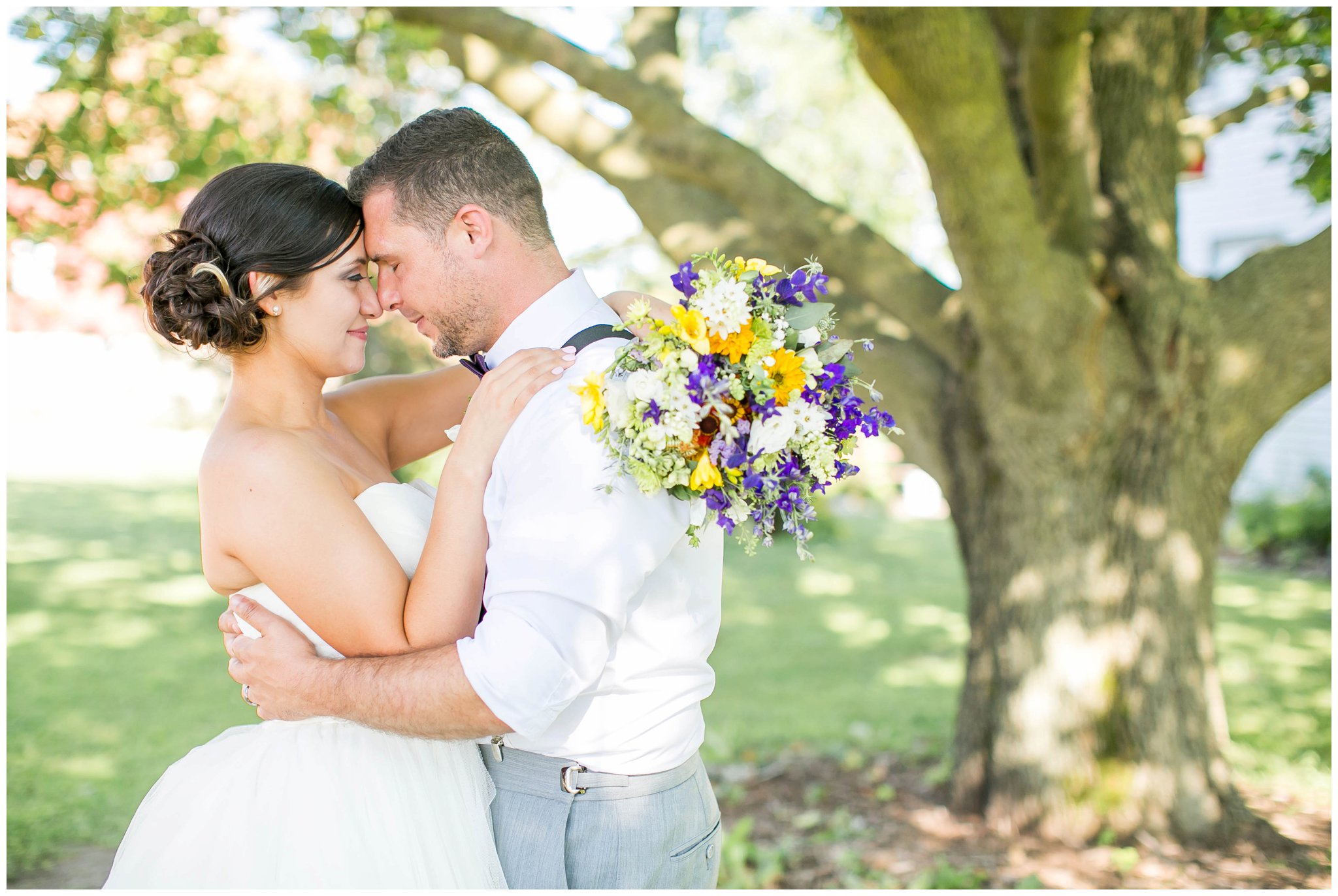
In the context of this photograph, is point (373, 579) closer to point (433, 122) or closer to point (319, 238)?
point (319, 238)

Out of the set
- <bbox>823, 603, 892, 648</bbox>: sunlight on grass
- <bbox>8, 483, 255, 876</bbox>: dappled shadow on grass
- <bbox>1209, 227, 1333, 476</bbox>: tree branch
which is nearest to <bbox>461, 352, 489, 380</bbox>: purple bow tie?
<bbox>1209, 227, 1333, 476</bbox>: tree branch

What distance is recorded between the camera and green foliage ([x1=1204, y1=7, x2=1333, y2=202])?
4.88 meters

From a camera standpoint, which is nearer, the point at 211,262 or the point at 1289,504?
the point at 211,262

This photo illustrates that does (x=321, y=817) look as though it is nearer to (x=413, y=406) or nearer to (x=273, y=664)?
(x=273, y=664)

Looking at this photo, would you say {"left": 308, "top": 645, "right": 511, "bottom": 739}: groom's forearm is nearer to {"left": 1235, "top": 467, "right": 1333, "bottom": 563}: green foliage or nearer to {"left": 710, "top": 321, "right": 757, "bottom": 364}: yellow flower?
{"left": 710, "top": 321, "right": 757, "bottom": 364}: yellow flower

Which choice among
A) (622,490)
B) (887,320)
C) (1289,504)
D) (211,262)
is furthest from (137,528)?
(1289,504)

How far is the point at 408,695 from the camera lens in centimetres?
194

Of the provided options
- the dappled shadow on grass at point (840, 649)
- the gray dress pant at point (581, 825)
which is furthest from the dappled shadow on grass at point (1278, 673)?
the gray dress pant at point (581, 825)

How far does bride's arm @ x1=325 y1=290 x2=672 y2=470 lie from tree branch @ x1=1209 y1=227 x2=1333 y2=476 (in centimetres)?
324

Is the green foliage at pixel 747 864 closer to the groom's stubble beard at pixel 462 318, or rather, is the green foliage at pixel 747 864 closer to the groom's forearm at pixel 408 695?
the groom's forearm at pixel 408 695

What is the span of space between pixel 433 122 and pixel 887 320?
3177 mm

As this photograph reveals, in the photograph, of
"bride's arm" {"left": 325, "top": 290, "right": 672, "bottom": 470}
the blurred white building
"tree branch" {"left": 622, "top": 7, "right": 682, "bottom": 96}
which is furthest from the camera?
the blurred white building

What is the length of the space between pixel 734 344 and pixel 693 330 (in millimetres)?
84

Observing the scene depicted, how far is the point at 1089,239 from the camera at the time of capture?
421 cm
